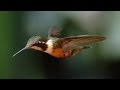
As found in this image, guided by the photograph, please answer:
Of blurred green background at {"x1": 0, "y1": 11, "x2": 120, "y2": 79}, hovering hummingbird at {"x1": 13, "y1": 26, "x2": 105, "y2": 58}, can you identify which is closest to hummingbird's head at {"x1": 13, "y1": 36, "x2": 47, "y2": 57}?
hovering hummingbird at {"x1": 13, "y1": 26, "x2": 105, "y2": 58}

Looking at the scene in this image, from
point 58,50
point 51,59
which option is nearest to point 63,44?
point 58,50

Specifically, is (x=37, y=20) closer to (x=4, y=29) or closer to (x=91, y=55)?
(x=4, y=29)

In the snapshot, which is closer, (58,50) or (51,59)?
(58,50)

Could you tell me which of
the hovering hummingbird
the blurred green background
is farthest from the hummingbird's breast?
the blurred green background

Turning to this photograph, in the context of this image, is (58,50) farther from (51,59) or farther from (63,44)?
(51,59)

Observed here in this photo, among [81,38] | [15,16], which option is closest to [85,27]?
[15,16]

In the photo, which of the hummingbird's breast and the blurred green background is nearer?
the hummingbird's breast

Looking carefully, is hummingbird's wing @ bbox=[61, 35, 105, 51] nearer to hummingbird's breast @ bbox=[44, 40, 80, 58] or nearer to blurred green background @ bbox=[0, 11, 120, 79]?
hummingbird's breast @ bbox=[44, 40, 80, 58]
